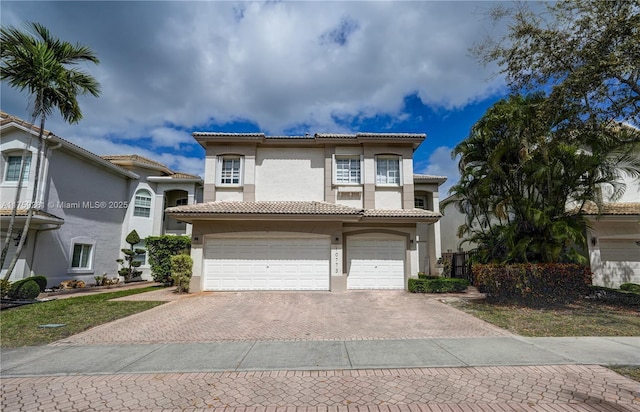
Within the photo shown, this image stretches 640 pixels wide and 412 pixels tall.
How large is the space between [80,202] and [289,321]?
1574cm

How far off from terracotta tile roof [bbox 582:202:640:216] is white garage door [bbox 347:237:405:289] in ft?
27.6

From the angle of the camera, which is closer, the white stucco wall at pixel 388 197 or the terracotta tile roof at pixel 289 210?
the terracotta tile roof at pixel 289 210

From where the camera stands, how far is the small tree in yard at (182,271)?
45.2 ft

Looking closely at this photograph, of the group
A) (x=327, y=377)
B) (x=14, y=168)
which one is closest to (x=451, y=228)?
(x=327, y=377)

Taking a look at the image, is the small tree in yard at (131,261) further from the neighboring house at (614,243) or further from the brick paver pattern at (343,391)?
the neighboring house at (614,243)

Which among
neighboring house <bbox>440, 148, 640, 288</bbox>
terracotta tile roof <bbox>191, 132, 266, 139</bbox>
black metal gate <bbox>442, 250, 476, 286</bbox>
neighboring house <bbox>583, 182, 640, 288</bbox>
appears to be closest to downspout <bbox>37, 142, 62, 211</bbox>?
terracotta tile roof <bbox>191, 132, 266, 139</bbox>

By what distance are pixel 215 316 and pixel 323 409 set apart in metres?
6.42

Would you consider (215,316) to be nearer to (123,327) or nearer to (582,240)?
(123,327)

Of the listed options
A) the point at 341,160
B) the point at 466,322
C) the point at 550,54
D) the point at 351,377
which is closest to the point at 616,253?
the point at 550,54

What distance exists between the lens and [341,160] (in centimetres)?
1705

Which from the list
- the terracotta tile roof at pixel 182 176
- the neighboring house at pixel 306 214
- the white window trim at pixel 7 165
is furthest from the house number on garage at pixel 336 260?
the white window trim at pixel 7 165

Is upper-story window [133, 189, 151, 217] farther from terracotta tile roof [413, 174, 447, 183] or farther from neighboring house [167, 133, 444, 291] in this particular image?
terracotta tile roof [413, 174, 447, 183]

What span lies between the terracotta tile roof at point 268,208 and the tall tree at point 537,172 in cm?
563

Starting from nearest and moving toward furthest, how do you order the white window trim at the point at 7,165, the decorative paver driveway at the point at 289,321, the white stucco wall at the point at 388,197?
the decorative paver driveway at the point at 289,321 → the white window trim at the point at 7,165 → the white stucco wall at the point at 388,197
